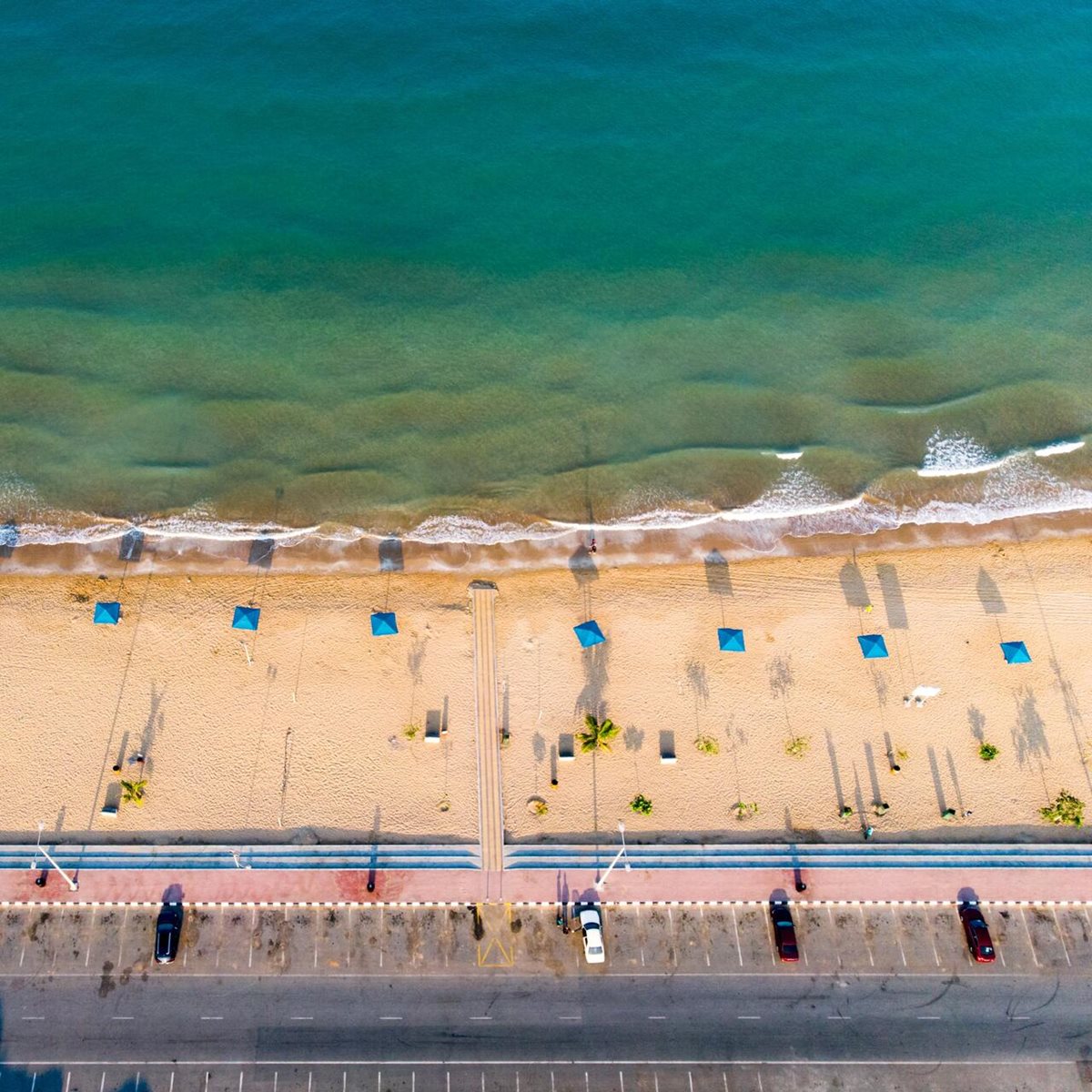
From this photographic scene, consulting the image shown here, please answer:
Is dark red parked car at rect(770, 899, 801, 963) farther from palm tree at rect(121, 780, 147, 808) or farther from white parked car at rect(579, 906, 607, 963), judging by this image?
palm tree at rect(121, 780, 147, 808)

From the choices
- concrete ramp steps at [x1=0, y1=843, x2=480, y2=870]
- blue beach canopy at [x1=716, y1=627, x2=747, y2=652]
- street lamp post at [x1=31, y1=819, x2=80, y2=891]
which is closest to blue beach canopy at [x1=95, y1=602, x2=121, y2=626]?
street lamp post at [x1=31, y1=819, x2=80, y2=891]

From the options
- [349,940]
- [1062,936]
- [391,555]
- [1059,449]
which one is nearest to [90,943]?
[349,940]

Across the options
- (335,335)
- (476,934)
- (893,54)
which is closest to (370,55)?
(335,335)

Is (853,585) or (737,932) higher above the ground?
(853,585)

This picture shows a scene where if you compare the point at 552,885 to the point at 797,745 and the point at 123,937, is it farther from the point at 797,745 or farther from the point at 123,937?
the point at 123,937

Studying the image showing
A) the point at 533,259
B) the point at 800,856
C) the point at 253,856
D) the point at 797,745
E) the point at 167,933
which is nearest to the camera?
the point at 167,933

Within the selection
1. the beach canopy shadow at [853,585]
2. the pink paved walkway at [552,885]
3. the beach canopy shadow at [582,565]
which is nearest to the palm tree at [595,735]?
the pink paved walkway at [552,885]

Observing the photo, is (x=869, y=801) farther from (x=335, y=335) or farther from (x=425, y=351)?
(x=335, y=335)

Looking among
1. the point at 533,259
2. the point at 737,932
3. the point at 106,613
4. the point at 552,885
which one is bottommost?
the point at 737,932
